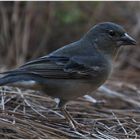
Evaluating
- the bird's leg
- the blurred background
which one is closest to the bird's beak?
the bird's leg

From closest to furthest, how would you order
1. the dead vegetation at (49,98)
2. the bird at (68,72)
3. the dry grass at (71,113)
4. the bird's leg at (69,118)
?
1. the dry grass at (71,113)
2. the dead vegetation at (49,98)
3. the bird's leg at (69,118)
4. the bird at (68,72)

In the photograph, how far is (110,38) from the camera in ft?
17.9

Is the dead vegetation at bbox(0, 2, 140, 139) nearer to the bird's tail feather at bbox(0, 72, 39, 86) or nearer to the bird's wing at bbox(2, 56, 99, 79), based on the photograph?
the bird's tail feather at bbox(0, 72, 39, 86)

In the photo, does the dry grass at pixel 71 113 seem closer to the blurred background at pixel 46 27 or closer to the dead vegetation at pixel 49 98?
the dead vegetation at pixel 49 98

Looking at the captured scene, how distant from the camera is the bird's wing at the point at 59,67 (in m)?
5.13

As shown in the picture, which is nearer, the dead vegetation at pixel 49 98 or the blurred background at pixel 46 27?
the dead vegetation at pixel 49 98

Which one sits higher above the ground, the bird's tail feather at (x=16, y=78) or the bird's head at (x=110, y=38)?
the bird's head at (x=110, y=38)

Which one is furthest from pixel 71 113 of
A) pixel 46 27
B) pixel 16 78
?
pixel 46 27

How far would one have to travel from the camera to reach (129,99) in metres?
6.30

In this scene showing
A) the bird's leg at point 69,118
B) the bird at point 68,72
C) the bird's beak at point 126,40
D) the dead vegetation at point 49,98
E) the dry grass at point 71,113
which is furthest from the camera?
the bird's beak at point 126,40

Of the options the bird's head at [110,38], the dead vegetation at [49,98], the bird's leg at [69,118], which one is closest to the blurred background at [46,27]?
the dead vegetation at [49,98]

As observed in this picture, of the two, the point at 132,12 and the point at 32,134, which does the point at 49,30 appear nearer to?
the point at 132,12

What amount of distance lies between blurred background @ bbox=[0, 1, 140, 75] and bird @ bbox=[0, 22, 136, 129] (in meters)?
2.71

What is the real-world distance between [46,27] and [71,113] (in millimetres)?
3432
